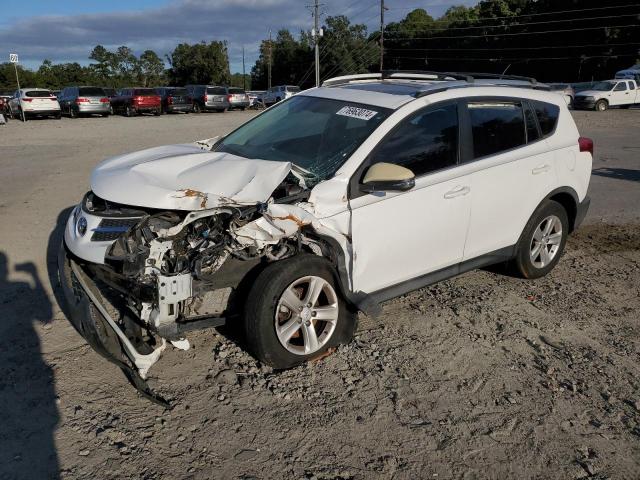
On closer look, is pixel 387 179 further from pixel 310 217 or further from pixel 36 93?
pixel 36 93

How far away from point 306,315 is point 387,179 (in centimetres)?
104

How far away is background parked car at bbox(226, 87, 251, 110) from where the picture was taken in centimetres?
3416

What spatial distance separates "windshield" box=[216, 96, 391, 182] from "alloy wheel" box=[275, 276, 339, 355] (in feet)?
2.54

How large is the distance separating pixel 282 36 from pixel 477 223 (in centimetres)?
8158

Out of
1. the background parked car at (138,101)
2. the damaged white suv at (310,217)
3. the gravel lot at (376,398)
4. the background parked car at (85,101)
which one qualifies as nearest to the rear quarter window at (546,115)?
the damaged white suv at (310,217)

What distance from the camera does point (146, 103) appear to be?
31953mm

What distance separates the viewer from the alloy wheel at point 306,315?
3.47 metres

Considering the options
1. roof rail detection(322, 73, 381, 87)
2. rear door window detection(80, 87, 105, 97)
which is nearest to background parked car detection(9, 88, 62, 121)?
Answer: rear door window detection(80, 87, 105, 97)

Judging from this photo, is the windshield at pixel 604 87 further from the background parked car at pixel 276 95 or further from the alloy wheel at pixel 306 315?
the alloy wheel at pixel 306 315

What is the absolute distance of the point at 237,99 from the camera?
34562mm

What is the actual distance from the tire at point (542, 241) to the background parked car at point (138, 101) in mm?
30579

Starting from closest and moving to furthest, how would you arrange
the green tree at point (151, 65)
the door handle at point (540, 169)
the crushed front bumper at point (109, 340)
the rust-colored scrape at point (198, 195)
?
the crushed front bumper at point (109, 340), the rust-colored scrape at point (198, 195), the door handle at point (540, 169), the green tree at point (151, 65)

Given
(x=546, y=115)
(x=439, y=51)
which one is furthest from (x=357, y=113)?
(x=439, y=51)

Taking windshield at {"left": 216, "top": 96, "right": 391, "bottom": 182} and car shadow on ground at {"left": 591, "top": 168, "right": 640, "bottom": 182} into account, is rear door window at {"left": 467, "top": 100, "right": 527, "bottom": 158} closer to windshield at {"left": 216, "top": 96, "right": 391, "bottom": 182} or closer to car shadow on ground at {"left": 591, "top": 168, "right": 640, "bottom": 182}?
windshield at {"left": 216, "top": 96, "right": 391, "bottom": 182}
